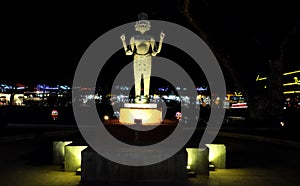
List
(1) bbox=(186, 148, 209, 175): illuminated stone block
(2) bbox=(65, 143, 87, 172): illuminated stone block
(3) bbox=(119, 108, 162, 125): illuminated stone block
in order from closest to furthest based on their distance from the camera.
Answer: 1. (1) bbox=(186, 148, 209, 175): illuminated stone block
2. (2) bbox=(65, 143, 87, 172): illuminated stone block
3. (3) bbox=(119, 108, 162, 125): illuminated stone block

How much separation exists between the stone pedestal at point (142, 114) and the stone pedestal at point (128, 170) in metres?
6.62

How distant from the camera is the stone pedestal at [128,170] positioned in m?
9.27

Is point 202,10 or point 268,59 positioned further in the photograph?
point 268,59

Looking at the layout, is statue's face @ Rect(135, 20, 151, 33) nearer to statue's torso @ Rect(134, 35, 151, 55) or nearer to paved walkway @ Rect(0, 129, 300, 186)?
statue's torso @ Rect(134, 35, 151, 55)

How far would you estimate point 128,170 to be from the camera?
9.30m

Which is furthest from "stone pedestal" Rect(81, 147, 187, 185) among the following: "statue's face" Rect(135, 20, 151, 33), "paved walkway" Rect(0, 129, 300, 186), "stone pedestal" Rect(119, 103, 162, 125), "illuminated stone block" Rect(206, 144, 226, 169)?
"statue's face" Rect(135, 20, 151, 33)

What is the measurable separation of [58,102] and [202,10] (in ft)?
126

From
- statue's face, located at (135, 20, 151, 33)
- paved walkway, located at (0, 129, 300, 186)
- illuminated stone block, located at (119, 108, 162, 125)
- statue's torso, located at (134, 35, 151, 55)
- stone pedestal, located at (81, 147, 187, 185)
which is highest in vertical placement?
statue's face, located at (135, 20, 151, 33)

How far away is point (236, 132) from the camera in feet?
Result: 69.2

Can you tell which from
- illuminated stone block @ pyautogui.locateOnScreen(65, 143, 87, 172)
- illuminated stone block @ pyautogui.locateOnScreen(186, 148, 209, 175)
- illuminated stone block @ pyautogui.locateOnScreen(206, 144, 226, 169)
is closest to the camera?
illuminated stone block @ pyautogui.locateOnScreen(186, 148, 209, 175)

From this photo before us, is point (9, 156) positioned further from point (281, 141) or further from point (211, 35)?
point (211, 35)

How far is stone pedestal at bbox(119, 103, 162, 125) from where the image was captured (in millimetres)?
16094

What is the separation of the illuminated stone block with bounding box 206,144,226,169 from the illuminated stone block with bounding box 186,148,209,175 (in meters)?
0.91

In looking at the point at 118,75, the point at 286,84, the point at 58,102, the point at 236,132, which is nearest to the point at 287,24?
the point at 236,132
